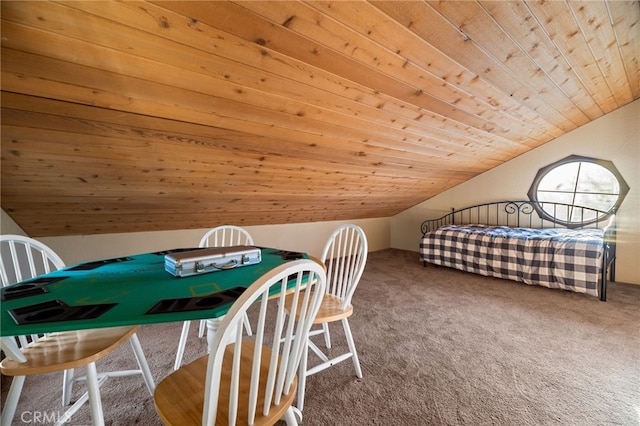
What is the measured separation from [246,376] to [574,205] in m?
4.37

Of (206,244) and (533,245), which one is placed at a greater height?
(206,244)

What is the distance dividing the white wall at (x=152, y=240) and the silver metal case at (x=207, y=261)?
5.84 feet

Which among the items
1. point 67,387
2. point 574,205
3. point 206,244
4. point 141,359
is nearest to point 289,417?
point 141,359

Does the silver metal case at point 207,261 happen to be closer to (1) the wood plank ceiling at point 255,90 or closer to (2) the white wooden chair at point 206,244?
(2) the white wooden chair at point 206,244

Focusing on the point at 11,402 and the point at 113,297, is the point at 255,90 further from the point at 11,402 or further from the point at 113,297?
the point at 11,402

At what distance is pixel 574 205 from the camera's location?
11.3 feet

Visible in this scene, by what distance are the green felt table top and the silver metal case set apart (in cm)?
3

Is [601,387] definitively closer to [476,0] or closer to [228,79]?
[476,0]

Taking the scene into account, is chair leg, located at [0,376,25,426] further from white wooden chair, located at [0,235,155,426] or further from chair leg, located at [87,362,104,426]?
chair leg, located at [87,362,104,426]

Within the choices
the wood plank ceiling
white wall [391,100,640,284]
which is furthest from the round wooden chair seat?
white wall [391,100,640,284]

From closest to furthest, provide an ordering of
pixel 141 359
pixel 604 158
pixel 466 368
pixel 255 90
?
pixel 141 359, pixel 255 90, pixel 466 368, pixel 604 158

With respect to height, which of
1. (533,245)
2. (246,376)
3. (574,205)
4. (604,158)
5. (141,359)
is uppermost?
(604,158)

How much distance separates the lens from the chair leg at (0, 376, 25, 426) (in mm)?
924

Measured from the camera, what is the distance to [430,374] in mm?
1566
